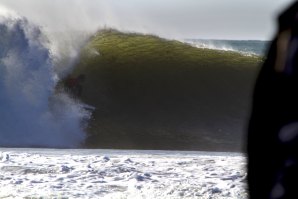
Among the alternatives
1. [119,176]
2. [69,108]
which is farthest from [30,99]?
[119,176]

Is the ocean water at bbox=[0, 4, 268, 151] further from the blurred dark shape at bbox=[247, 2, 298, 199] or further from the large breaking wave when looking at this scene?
the blurred dark shape at bbox=[247, 2, 298, 199]

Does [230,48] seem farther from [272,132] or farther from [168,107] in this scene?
[272,132]

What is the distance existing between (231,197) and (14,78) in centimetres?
1199

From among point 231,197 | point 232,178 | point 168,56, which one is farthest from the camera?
point 168,56

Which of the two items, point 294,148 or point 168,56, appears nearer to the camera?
point 294,148

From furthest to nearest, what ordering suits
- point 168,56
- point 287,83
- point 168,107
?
point 168,56, point 168,107, point 287,83

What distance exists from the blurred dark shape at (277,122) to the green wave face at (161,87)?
1577 cm

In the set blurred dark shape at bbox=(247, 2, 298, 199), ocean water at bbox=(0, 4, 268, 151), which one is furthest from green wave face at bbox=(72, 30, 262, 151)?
blurred dark shape at bbox=(247, 2, 298, 199)

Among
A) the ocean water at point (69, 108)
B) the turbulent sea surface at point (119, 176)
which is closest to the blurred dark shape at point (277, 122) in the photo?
the turbulent sea surface at point (119, 176)

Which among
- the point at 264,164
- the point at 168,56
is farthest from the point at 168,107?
the point at 264,164

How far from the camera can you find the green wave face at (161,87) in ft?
56.1

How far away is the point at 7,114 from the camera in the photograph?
1867 cm

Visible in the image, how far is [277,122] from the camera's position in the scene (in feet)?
1.45

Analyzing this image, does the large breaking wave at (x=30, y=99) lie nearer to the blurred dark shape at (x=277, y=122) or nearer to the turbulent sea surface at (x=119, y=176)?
the turbulent sea surface at (x=119, y=176)
